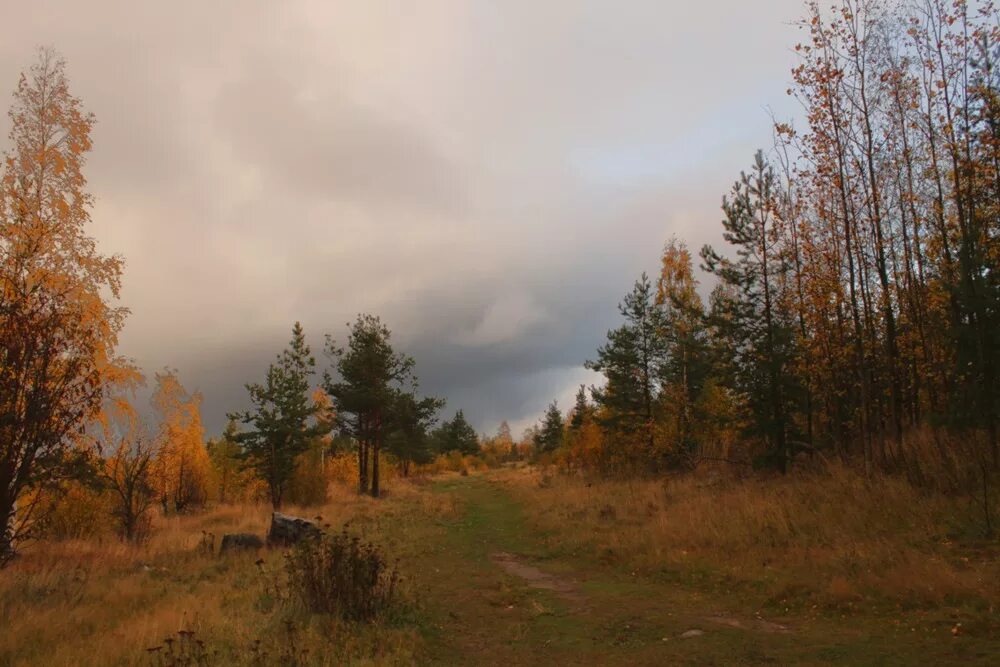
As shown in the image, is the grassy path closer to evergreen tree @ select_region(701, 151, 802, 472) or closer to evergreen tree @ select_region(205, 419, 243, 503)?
evergreen tree @ select_region(701, 151, 802, 472)

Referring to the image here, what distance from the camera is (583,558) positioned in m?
→ 13.0

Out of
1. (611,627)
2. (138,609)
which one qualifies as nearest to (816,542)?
(611,627)

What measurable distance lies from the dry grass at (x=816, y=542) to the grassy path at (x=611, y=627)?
2.44 feet

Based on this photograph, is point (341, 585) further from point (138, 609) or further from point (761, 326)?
point (761, 326)

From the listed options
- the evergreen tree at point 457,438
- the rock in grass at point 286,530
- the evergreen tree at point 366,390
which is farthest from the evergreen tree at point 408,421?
the evergreen tree at point 457,438

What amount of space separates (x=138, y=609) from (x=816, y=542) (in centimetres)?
1126

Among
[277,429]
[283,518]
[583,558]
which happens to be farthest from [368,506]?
[583,558]

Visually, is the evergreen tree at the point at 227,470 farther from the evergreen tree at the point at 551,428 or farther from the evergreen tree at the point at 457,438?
the evergreen tree at the point at 457,438

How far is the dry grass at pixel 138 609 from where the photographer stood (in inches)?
247

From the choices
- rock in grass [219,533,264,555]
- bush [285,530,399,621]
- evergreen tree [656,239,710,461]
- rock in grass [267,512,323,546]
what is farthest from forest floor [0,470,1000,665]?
evergreen tree [656,239,710,461]

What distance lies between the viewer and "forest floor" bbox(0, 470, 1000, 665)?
6.15 meters

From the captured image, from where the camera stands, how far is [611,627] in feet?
25.4

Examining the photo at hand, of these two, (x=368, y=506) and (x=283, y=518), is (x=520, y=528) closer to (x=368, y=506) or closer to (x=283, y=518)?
(x=283, y=518)

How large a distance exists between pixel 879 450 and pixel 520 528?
10.7 meters
